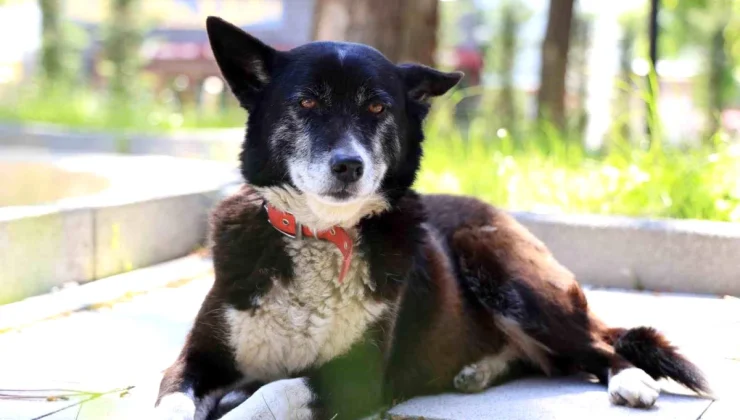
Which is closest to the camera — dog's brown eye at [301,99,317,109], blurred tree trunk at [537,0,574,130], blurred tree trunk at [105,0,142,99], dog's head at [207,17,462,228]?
dog's head at [207,17,462,228]

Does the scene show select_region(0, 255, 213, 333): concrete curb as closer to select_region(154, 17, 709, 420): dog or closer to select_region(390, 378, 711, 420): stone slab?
select_region(154, 17, 709, 420): dog

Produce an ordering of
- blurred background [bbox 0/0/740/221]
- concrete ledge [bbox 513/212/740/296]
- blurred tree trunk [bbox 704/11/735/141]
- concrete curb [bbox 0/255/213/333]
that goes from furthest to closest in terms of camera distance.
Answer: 1. blurred tree trunk [bbox 704/11/735/141]
2. blurred background [bbox 0/0/740/221]
3. concrete ledge [bbox 513/212/740/296]
4. concrete curb [bbox 0/255/213/333]

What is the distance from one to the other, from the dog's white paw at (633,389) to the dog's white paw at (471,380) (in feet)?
1.79

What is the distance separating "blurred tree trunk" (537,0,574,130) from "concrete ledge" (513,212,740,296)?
7.71 metres

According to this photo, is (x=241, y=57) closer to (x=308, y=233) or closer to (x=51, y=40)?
(x=308, y=233)

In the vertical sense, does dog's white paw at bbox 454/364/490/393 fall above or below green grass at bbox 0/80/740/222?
below

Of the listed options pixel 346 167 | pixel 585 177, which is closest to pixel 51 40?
pixel 585 177

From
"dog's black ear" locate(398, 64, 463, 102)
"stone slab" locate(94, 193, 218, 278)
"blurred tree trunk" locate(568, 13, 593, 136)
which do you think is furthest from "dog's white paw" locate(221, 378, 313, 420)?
"blurred tree trunk" locate(568, 13, 593, 136)

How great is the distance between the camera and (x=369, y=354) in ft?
10.6

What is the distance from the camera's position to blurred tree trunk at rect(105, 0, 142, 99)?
689 inches

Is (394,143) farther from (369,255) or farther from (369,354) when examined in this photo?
(369,354)

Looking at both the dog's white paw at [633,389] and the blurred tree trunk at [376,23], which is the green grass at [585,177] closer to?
the blurred tree trunk at [376,23]

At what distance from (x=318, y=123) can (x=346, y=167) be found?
0.92 feet

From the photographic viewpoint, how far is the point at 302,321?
10.4ft
